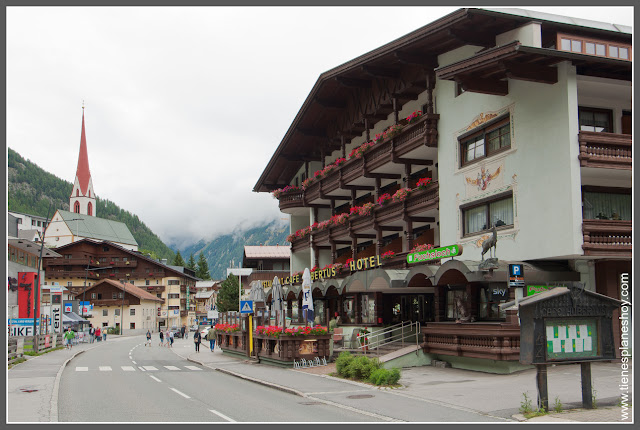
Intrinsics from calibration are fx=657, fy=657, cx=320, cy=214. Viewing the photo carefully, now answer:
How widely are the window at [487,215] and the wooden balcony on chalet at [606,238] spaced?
11.7 feet

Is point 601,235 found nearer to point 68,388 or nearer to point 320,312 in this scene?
point 68,388

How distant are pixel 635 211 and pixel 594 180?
10.4 ft

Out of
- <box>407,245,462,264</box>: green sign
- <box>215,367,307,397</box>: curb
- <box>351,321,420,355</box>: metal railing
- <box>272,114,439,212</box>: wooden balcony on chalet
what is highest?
<box>272,114,439,212</box>: wooden balcony on chalet

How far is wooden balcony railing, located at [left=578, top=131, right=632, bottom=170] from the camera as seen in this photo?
69.1ft

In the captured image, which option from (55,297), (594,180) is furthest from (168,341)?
(594,180)

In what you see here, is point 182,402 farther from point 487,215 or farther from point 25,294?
point 25,294

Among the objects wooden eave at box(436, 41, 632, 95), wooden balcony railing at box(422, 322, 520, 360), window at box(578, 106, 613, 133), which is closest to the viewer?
wooden balcony railing at box(422, 322, 520, 360)

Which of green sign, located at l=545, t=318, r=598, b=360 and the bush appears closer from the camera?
green sign, located at l=545, t=318, r=598, b=360

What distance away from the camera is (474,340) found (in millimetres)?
21734

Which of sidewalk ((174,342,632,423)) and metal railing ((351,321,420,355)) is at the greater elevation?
metal railing ((351,321,420,355))

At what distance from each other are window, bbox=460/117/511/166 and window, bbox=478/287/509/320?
5.22m

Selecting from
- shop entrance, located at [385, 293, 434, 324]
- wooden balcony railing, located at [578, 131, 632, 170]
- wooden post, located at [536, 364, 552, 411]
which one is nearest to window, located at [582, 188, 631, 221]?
wooden balcony railing, located at [578, 131, 632, 170]

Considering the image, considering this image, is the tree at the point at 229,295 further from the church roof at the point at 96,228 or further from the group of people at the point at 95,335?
the church roof at the point at 96,228

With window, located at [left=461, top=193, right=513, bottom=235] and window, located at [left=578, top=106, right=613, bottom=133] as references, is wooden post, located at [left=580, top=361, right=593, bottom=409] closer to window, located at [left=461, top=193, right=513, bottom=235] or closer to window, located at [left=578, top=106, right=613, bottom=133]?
window, located at [left=461, top=193, right=513, bottom=235]
